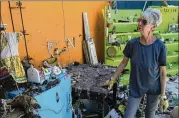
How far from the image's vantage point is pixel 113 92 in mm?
2979

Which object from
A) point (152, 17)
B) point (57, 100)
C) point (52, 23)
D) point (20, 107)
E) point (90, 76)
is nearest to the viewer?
point (20, 107)

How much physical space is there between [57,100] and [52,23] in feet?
4.56

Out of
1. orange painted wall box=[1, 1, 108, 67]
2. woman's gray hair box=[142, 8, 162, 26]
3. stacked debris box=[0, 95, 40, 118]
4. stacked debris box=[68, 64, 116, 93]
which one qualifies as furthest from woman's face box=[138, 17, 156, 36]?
orange painted wall box=[1, 1, 108, 67]

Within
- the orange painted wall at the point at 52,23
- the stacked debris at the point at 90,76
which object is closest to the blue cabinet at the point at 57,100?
the stacked debris at the point at 90,76

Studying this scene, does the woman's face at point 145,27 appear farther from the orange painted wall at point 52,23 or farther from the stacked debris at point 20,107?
the orange painted wall at point 52,23

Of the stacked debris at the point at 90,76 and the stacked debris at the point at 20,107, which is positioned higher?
the stacked debris at the point at 20,107

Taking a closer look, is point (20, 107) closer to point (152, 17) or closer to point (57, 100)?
point (57, 100)

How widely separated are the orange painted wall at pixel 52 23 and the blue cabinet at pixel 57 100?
2.65 feet

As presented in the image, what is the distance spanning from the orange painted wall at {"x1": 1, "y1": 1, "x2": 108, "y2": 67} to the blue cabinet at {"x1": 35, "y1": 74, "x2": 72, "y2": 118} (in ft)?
2.65

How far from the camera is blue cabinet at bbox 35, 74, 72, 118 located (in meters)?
2.02

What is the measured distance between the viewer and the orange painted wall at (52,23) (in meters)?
2.89

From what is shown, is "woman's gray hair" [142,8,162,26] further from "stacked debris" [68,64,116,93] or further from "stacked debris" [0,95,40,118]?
"stacked debris" [0,95,40,118]

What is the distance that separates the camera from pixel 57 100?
7.40ft

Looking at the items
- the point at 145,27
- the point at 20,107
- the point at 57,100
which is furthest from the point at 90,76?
the point at 20,107
